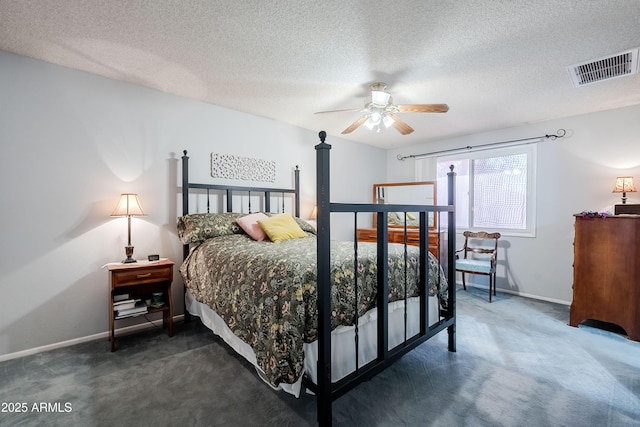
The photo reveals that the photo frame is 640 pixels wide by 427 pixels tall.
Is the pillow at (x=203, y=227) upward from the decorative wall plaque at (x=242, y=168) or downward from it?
downward

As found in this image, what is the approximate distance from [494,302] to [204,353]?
10.9ft

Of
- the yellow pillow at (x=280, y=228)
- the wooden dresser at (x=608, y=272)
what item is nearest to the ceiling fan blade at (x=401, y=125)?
the yellow pillow at (x=280, y=228)

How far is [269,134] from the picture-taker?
145 inches

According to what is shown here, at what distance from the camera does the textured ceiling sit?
1.68 metres

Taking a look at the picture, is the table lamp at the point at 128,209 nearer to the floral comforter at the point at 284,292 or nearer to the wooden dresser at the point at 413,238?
the floral comforter at the point at 284,292

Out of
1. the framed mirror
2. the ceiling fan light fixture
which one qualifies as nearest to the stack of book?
the ceiling fan light fixture

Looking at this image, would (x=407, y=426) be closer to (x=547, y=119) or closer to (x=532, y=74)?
(x=532, y=74)

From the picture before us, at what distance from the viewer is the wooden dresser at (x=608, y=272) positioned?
249 cm

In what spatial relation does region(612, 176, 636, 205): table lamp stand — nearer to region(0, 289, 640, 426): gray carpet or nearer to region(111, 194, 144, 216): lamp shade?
region(0, 289, 640, 426): gray carpet

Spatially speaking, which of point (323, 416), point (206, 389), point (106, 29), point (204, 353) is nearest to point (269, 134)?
point (106, 29)

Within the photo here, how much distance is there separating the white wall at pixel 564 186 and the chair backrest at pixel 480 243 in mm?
159

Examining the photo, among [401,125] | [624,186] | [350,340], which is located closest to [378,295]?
[350,340]

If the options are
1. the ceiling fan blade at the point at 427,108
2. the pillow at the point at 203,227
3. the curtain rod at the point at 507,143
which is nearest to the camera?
the ceiling fan blade at the point at 427,108

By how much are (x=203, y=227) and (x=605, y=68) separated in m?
3.69
